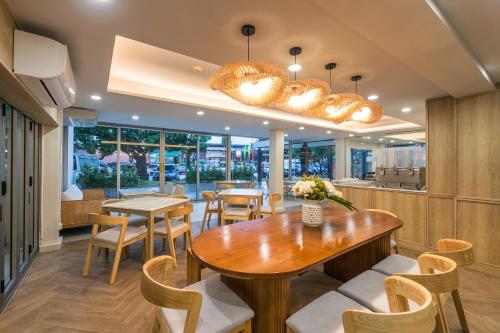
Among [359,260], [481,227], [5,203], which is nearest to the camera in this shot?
[5,203]

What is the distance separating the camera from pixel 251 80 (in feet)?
6.02

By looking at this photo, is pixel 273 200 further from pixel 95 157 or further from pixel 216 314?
pixel 95 157

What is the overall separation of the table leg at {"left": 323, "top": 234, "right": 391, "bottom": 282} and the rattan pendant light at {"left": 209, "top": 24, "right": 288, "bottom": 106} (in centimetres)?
181

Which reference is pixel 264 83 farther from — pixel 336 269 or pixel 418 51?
pixel 336 269

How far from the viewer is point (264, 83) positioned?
2.10 meters

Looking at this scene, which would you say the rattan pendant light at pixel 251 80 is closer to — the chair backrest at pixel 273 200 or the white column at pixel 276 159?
the chair backrest at pixel 273 200

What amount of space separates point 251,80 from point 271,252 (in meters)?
1.29

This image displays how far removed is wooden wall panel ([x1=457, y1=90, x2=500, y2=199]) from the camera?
3.06 metres

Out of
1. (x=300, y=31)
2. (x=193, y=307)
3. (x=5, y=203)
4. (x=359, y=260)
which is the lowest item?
(x=359, y=260)

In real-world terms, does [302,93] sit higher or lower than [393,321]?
higher

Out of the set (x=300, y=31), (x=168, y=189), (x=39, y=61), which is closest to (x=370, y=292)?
(x=300, y=31)

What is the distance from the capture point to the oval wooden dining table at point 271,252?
4.41ft

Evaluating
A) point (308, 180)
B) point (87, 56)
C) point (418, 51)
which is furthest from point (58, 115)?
point (418, 51)

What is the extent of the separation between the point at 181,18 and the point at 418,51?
1979 millimetres
